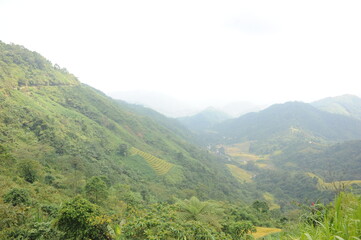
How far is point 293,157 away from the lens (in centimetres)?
15138

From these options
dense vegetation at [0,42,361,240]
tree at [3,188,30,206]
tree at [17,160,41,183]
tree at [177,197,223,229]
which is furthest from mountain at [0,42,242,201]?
tree at [177,197,223,229]

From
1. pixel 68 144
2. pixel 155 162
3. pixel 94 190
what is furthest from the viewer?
pixel 155 162

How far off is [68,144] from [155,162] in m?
31.6

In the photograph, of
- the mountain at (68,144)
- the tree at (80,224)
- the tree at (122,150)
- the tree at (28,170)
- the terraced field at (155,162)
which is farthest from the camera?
the terraced field at (155,162)

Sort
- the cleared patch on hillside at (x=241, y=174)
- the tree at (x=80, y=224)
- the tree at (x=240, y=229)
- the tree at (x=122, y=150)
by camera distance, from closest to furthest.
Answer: the tree at (x=80, y=224) → the tree at (x=240, y=229) → the tree at (x=122, y=150) → the cleared patch on hillside at (x=241, y=174)

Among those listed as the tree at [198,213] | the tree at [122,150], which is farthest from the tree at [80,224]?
the tree at [122,150]

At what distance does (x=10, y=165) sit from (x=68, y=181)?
641 centimetres

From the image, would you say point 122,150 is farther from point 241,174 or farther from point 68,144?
point 241,174

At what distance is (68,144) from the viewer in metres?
45.9

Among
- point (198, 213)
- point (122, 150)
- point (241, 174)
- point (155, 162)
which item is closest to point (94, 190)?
point (198, 213)

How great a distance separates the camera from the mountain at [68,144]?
101ft

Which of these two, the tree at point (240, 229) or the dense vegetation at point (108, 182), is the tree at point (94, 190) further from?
the tree at point (240, 229)

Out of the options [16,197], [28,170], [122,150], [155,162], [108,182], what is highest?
[16,197]

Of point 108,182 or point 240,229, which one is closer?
point 240,229
